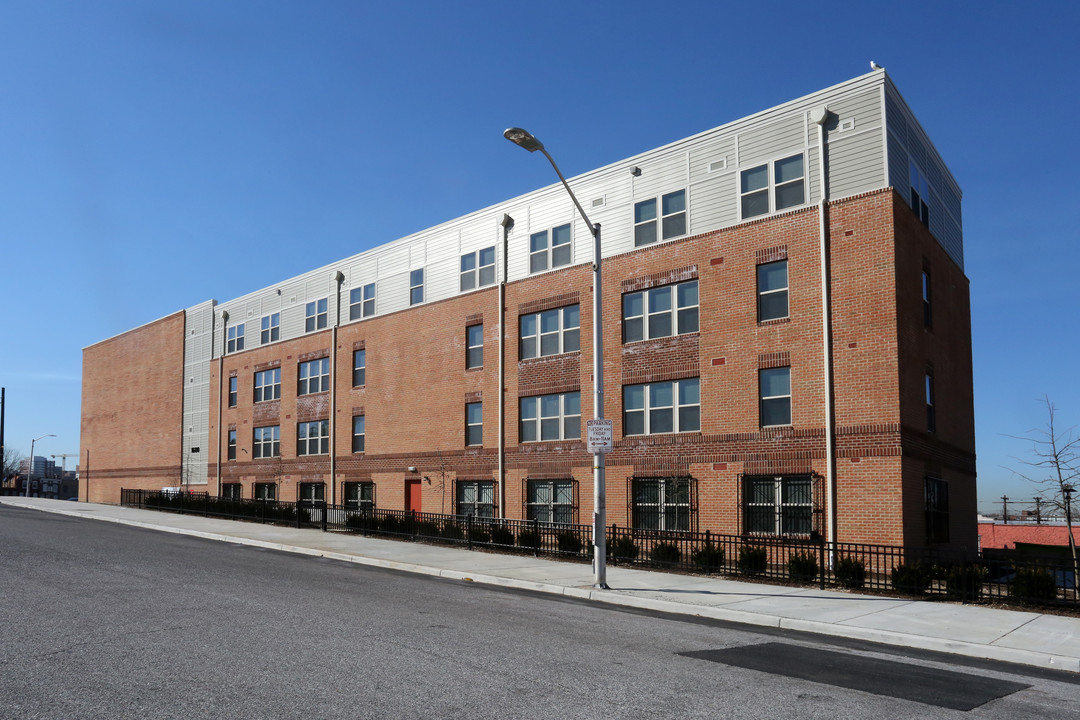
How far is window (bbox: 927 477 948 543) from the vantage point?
24.2 m

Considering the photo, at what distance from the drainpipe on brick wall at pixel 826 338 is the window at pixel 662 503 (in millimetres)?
4463

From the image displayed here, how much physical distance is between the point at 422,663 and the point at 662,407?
1875cm

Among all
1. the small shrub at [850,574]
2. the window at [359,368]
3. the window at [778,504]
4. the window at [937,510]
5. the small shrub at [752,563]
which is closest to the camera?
the small shrub at [850,574]

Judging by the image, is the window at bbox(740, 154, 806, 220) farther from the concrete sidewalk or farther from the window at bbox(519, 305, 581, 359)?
the concrete sidewalk

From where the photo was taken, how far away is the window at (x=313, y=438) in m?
41.1

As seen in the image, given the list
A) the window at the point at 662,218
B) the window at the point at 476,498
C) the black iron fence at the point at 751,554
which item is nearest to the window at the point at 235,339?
the black iron fence at the point at 751,554

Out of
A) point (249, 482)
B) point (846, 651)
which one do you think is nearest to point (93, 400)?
point (249, 482)

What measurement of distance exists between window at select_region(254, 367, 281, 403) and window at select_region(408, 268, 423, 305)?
37.8ft

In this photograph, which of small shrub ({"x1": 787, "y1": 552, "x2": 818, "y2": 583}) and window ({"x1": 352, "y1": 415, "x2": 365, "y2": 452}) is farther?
window ({"x1": 352, "y1": 415, "x2": 365, "y2": 452})

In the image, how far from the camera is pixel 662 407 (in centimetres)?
2686

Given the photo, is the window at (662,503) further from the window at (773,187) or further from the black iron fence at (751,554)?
the window at (773,187)

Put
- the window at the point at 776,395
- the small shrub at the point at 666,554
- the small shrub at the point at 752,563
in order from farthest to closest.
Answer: the window at the point at 776,395
the small shrub at the point at 666,554
the small shrub at the point at 752,563

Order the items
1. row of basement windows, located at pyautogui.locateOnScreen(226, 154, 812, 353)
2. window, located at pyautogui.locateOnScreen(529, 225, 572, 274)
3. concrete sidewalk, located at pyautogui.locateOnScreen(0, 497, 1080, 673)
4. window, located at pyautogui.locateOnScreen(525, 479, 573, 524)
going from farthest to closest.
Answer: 1. window, located at pyautogui.locateOnScreen(529, 225, 572, 274)
2. window, located at pyautogui.locateOnScreen(525, 479, 573, 524)
3. row of basement windows, located at pyautogui.locateOnScreen(226, 154, 812, 353)
4. concrete sidewalk, located at pyautogui.locateOnScreen(0, 497, 1080, 673)

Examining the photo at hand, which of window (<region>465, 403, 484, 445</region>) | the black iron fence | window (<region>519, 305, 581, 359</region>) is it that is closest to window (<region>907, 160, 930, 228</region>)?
the black iron fence
